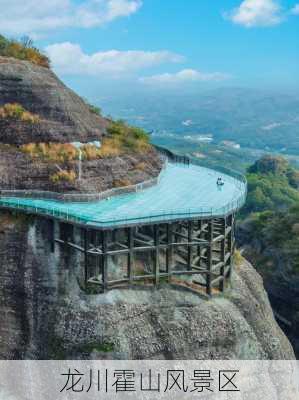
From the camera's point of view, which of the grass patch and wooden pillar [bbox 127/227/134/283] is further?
the grass patch

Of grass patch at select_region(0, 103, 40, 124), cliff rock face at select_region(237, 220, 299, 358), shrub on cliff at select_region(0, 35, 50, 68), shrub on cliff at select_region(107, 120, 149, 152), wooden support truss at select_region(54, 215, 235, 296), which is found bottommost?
cliff rock face at select_region(237, 220, 299, 358)

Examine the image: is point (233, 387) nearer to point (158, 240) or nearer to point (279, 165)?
point (158, 240)

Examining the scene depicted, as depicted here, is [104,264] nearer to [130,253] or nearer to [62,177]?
[130,253]

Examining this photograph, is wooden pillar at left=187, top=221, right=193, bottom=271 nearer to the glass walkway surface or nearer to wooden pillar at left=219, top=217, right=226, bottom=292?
the glass walkway surface

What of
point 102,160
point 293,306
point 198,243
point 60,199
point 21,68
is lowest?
point 293,306

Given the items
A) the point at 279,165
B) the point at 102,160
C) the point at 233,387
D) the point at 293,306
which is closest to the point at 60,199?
the point at 102,160

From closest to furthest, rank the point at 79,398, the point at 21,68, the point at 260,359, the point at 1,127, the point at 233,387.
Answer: the point at 79,398, the point at 233,387, the point at 260,359, the point at 1,127, the point at 21,68

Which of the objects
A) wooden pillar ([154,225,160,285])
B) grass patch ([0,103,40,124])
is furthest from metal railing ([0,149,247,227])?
grass patch ([0,103,40,124])
